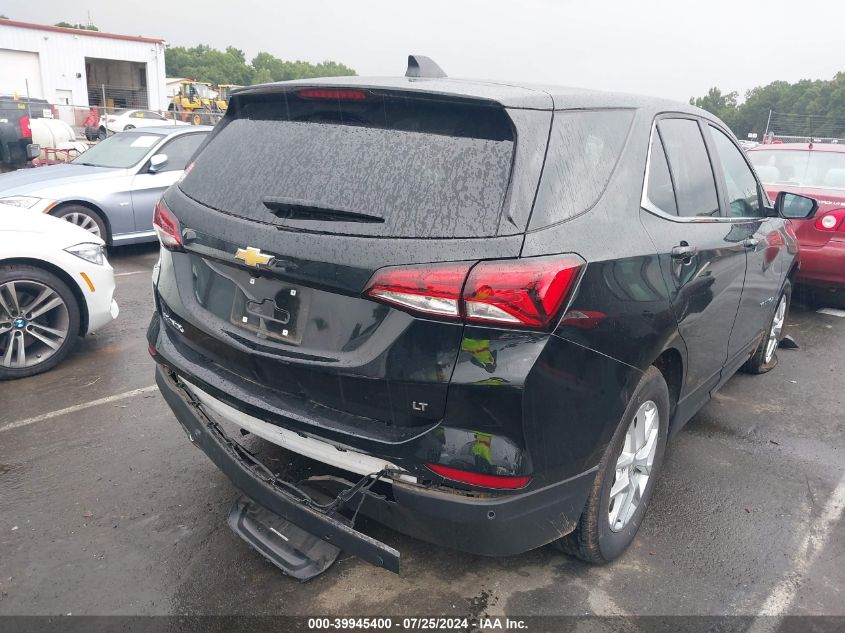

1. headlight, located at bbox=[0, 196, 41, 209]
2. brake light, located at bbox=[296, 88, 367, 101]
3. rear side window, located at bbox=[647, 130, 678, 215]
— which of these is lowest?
headlight, located at bbox=[0, 196, 41, 209]

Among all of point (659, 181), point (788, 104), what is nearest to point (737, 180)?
point (659, 181)

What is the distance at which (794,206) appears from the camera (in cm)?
407

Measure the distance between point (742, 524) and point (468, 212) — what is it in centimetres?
210

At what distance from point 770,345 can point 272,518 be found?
392 cm

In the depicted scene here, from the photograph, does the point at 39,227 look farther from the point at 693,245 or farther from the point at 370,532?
the point at 693,245

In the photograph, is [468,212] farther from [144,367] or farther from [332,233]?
[144,367]

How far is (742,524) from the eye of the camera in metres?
3.01

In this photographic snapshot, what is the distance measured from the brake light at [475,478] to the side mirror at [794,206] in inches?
121

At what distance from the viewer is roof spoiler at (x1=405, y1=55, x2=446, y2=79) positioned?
266cm

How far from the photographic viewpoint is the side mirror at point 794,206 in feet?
13.3

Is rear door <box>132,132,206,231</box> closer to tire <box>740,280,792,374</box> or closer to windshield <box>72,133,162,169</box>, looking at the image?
windshield <box>72,133,162,169</box>

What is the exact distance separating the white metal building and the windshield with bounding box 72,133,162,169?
31.4 meters

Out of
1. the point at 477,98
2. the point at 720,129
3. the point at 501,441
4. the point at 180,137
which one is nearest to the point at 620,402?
the point at 501,441

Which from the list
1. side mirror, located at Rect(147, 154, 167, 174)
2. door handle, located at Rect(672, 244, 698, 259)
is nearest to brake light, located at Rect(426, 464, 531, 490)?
door handle, located at Rect(672, 244, 698, 259)
